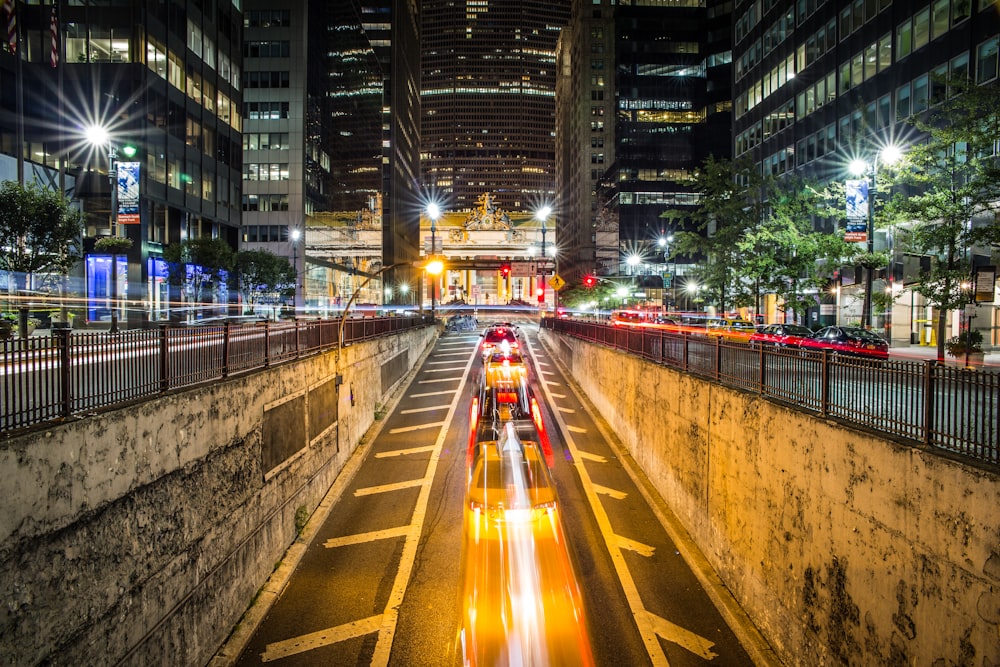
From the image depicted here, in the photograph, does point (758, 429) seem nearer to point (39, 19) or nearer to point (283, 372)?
point (283, 372)

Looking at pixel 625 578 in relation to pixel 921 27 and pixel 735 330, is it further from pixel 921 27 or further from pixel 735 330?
pixel 921 27

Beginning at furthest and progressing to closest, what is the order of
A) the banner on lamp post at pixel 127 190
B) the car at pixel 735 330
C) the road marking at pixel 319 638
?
→ the car at pixel 735 330 < the banner on lamp post at pixel 127 190 < the road marking at pixel 319 638

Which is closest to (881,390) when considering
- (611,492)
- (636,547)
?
(636,547)

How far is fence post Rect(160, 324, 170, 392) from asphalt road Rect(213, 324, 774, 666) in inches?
171

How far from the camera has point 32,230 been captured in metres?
28.8

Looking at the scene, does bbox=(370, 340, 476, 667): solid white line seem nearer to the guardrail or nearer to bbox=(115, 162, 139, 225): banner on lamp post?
the guardrail

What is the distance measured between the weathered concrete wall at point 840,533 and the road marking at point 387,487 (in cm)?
743

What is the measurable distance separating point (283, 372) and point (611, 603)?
27.9ft

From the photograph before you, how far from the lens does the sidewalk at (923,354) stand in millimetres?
22281

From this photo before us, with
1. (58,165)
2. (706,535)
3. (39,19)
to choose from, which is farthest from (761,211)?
(39,19)

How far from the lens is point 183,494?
8.85 meters

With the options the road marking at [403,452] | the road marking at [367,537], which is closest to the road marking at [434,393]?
the road marking at [403,452]

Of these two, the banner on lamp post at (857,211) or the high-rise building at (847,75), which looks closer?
the banner on lamp post at (857,211)

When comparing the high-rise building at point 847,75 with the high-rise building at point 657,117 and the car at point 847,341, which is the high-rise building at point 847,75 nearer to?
the car at point 847,341
